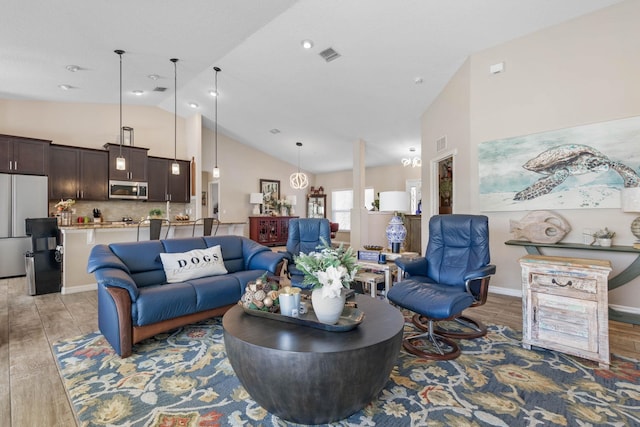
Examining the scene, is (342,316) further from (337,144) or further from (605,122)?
(337,144)

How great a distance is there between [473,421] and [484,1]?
380 centimetres

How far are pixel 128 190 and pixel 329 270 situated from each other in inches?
258

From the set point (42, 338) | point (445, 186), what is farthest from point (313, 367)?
point (445, 186)

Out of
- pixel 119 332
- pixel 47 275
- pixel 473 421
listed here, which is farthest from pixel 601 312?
pixel 47 275

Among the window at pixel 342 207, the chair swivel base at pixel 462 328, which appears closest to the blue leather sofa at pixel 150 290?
the chair swivel base at pixel 462 328

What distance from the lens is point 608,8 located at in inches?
129

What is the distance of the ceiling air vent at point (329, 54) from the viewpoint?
4.30m

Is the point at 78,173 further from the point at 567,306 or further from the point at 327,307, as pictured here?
the point at 567,306

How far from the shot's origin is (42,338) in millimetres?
2781

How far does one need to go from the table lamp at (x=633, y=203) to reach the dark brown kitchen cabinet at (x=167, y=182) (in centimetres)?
786

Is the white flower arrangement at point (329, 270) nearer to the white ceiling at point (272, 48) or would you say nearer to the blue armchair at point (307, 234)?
the blue armchair at point (307, 234)

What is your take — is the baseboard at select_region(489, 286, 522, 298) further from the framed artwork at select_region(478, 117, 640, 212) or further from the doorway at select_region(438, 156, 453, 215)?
the doorway at select_region(438, 156, 453, 215)

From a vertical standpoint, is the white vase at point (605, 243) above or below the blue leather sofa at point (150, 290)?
above

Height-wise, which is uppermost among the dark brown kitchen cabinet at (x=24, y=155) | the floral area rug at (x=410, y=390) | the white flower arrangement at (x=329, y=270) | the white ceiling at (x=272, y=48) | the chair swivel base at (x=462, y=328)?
the white ceiling at (x=272, y=48)
